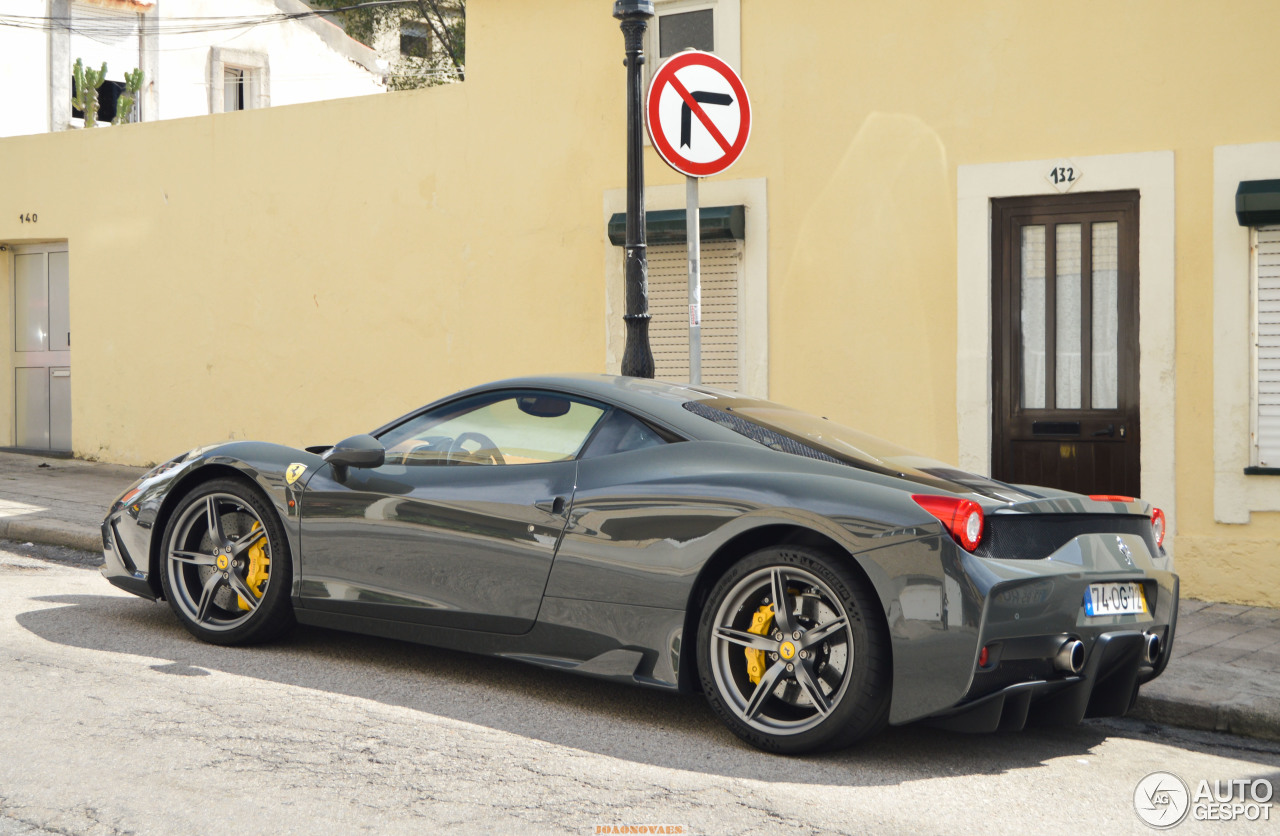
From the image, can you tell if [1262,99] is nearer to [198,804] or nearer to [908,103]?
[908,103]

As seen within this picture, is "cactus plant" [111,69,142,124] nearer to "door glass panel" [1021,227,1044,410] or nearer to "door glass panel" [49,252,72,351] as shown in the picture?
"door glass panel" [49,252,72,351]

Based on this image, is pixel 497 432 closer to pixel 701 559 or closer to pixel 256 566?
pixel 701 559

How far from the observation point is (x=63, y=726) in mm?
4316

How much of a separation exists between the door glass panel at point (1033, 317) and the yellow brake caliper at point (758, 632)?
15.7 feet

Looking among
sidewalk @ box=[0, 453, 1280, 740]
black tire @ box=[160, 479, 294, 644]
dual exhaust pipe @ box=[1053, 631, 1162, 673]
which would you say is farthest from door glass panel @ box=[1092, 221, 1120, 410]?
black tire @ box=[160, 479, 294, 644]

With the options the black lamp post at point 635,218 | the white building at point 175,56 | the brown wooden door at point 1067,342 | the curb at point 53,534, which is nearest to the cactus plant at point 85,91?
the white building at point 175,56

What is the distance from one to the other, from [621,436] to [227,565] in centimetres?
205

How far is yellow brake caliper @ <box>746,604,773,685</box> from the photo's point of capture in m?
4.30

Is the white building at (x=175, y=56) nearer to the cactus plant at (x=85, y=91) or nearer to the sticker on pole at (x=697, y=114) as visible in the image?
the cactus plant at (x=85, y=91)

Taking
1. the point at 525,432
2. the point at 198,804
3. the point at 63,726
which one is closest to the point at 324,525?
the point at 525,432

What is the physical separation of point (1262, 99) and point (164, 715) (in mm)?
7132

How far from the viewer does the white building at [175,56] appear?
19484 mm

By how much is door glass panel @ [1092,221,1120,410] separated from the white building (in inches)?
667

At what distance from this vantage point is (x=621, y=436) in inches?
189
